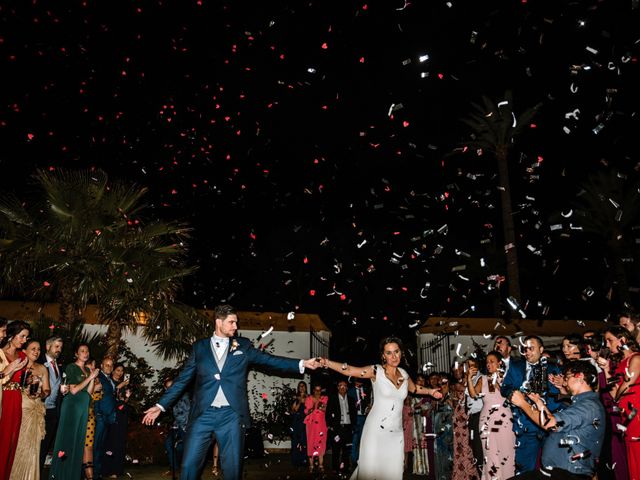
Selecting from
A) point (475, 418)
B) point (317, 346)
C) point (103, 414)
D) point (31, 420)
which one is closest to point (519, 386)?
point (475, 418)

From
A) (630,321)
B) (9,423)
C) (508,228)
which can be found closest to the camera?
(9,423)

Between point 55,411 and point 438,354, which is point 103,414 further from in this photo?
point 438,354

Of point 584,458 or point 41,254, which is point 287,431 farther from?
point 584,458

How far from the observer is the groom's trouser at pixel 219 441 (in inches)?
230

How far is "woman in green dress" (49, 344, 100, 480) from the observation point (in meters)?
8.90

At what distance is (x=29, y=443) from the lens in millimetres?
7793

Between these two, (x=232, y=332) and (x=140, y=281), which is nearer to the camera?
(x=232, y=332)

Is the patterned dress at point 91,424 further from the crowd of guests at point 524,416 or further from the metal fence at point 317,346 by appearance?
the metal fence at point 317,346

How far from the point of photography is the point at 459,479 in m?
10.1

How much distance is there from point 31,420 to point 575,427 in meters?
6.45

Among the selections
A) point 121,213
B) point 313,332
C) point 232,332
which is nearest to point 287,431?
point 313,332

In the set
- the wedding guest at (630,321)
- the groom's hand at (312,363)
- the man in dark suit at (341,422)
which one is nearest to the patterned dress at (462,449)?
the wedding guest at (630,321)

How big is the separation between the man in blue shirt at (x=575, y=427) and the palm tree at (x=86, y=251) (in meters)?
9.24

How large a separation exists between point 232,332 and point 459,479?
5.74 metres
